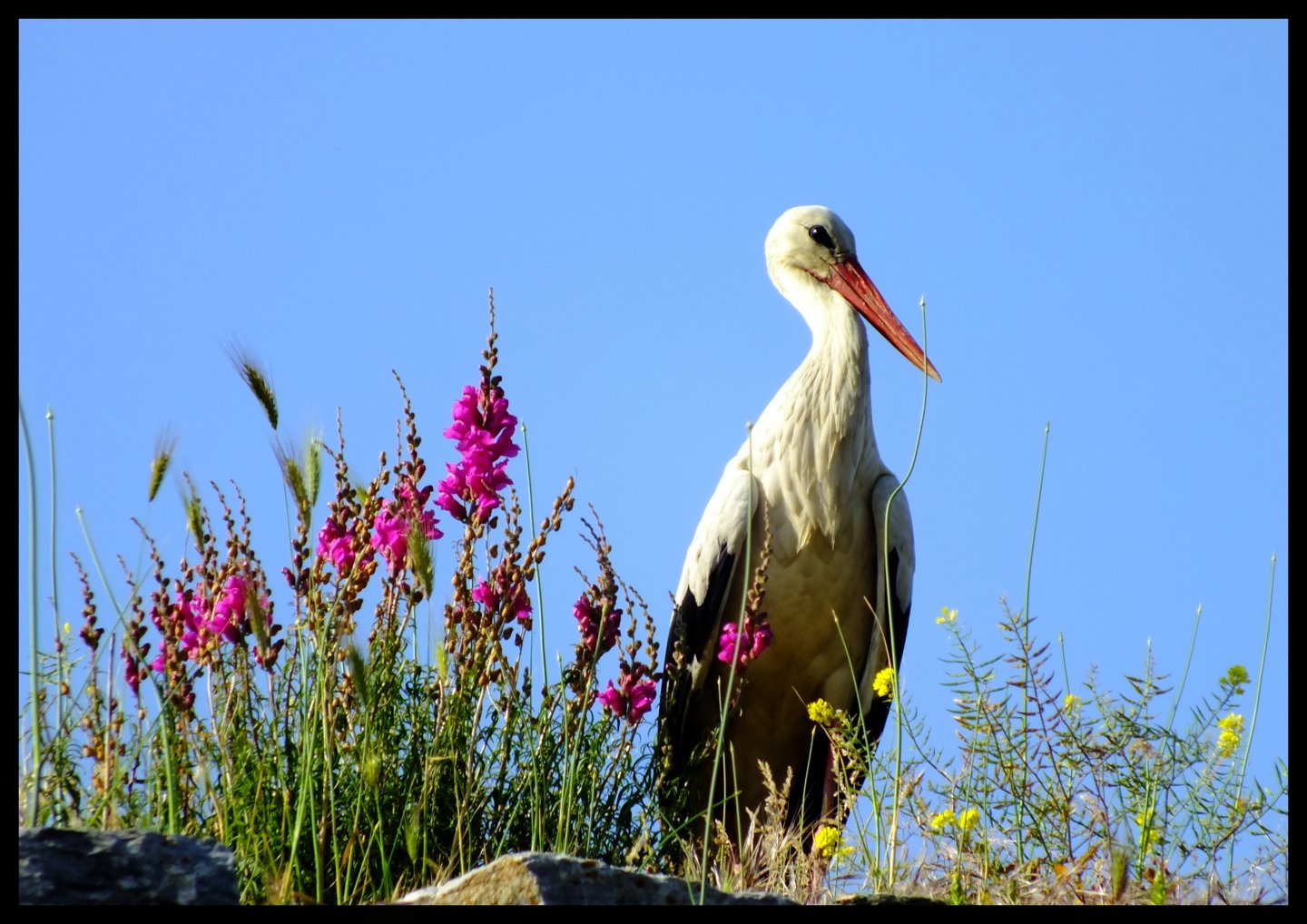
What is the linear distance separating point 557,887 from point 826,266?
4145mm

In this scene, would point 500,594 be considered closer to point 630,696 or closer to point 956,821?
point 630,696

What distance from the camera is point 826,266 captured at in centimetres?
643

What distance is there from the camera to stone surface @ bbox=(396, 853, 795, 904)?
265cm

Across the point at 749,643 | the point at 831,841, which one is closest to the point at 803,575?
the point at 749,643

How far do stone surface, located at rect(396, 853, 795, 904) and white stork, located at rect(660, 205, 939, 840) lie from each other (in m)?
2.47

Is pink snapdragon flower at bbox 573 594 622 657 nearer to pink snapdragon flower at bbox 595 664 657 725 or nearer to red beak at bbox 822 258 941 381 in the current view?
pink snapdragon flower at bbox 595 664 657 725

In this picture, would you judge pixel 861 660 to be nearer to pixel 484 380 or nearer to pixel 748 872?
pixel 748 872

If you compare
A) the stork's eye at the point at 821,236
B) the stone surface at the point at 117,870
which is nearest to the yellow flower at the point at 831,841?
the stone surface at the point at 117,870

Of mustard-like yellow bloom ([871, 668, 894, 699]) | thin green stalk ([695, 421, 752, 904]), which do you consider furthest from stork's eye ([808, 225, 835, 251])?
mustard-like yellow bloom ([871, 668, 894, 699])
